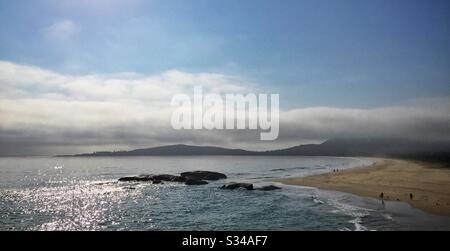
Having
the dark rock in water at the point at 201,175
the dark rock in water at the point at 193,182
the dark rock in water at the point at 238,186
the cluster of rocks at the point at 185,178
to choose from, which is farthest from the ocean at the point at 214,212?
the dark rock in water at the point at 201,175

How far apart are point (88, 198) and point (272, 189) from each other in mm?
24304

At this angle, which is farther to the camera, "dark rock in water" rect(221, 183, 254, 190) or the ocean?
Answer: "dark rock in water" rect(221, 183, 254, 190)

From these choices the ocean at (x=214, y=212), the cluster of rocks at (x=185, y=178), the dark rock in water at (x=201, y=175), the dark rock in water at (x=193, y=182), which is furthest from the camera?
the dark rock in water at (x=201, y=175)

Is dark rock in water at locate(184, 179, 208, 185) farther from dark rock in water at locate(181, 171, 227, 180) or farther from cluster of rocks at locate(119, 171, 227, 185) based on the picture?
dark rock in water at locate(181, 171, 227, 180)

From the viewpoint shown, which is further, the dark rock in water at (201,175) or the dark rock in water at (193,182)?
the dark rock in water at (201,175)

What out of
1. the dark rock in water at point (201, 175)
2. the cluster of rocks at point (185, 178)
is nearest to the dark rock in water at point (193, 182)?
the cluster of rocks at point (185, 178)

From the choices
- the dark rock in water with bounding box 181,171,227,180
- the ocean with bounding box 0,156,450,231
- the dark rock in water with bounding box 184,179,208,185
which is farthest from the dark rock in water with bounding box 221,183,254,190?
the dark rock in water with bounding box 181,171,227,180

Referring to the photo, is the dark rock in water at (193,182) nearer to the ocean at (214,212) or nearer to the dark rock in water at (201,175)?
the dark rock in water at (201,175)

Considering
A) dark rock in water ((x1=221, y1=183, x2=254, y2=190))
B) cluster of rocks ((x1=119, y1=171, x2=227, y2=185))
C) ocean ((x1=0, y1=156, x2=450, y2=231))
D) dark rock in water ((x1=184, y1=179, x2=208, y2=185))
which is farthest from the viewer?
cluster of rocks ((x1=119, y1=171, x2=227, y2=185))

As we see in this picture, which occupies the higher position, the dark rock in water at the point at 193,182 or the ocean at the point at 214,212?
the ocean at the point at 214,212

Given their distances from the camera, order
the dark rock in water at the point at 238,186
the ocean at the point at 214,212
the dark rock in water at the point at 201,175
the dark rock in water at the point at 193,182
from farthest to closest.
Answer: the dark rock in water at the point at 201,175 → the dark rock in water at the point at 193,182 → the dark rock in water at the point at 238,186 → the ocean at the point at 214,212

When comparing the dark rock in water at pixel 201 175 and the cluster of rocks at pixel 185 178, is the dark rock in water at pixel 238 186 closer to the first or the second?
the cluster of rocks at pixel 185 178
